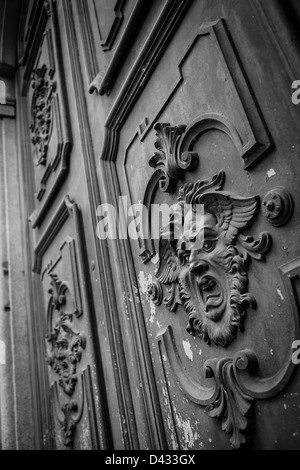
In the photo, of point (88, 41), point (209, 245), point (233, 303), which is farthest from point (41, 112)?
point (233, 303)

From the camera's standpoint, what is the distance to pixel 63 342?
158cm

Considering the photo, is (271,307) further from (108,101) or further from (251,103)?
(108,101)

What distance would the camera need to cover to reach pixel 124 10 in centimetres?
126

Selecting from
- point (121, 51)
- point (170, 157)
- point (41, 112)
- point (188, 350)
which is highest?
point (41, 112)

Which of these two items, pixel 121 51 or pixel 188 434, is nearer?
pixel 188 434

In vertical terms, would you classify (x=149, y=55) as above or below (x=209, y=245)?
above

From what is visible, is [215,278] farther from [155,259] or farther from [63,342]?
[63,342]

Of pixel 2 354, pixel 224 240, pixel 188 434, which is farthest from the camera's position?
pixel 2 354

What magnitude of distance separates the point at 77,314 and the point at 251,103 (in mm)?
981

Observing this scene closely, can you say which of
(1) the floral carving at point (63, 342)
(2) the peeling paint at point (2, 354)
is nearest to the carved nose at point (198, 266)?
(1) the floral carving at point (63, 342)

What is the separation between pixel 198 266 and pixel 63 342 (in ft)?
3.05

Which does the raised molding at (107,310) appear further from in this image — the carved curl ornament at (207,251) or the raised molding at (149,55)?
the carved curl ornament at (207,251)

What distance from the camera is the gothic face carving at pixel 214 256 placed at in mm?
743

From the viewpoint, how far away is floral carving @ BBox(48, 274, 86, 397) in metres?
1.47
